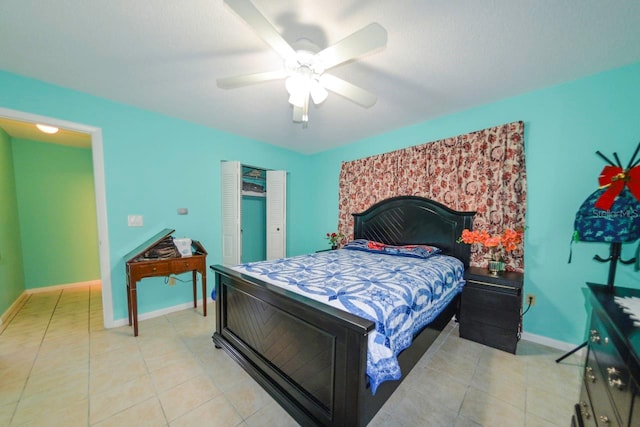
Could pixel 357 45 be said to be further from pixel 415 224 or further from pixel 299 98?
pixel 415 224

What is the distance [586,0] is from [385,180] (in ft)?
7.37

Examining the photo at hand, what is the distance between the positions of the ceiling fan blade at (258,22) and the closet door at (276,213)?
2.59 meters

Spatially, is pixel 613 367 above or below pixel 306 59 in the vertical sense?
below

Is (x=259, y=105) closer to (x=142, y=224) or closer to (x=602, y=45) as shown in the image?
(x=142, y=224)

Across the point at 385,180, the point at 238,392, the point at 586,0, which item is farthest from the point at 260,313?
the point at 586,0

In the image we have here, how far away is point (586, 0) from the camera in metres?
1.25

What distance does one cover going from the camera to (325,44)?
5.28 ft

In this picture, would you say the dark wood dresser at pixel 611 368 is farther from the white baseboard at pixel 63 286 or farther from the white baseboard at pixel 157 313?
the white baseboard at pixel 63 286

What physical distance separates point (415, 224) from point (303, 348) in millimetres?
2244

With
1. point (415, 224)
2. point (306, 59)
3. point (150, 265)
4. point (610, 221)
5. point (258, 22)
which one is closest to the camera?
point (258, 22)

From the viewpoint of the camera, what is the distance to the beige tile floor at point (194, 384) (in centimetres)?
137

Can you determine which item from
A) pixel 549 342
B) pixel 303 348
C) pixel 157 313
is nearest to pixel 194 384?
pixel 303 348

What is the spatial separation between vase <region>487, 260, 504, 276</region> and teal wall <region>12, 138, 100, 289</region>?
5.82 metres

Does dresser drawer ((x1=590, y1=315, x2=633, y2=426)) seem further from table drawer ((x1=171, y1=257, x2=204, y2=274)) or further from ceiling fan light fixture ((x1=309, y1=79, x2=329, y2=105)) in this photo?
table drawer ((x1=171, y1=257, x2=204, y2=274))
